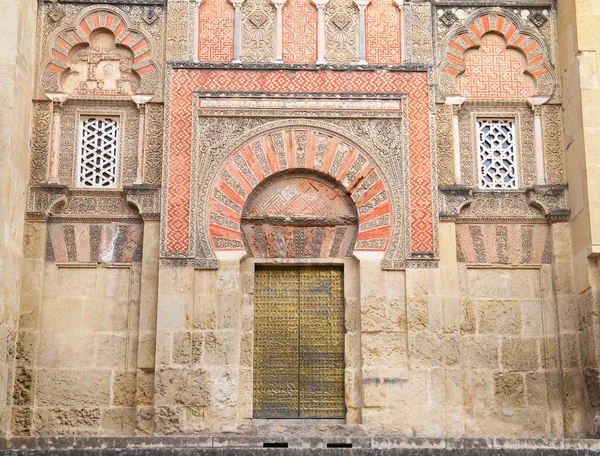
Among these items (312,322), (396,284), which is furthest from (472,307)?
(312,322)

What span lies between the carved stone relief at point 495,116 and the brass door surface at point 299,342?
5.62ft

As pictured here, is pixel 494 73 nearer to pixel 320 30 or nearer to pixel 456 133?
pixel 456 133

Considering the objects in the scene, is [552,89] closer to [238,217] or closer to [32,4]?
[238,217]

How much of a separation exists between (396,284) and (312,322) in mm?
896

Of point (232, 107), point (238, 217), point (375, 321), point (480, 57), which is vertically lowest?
point (375, 321)

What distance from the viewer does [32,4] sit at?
982 centimetres

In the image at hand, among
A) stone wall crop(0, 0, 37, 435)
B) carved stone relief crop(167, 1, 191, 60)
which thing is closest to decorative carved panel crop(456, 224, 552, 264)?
carved stone relief crop(167, 1, 191, 60)

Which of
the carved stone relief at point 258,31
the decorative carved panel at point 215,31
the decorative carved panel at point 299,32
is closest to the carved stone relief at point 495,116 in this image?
the decorative carved panel at point 299,32

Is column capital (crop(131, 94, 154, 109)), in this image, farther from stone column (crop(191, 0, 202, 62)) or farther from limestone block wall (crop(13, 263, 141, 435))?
limestone block wall (crop(13, 263, 141, 435))

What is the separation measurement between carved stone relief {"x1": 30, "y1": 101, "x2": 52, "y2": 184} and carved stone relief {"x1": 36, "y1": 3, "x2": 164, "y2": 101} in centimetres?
31

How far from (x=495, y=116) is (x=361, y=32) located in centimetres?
161

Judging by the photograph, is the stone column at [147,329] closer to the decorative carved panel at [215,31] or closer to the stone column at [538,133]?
the decorative carved panel at [215,31]

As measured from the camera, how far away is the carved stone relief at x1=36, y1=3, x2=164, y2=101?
988cm

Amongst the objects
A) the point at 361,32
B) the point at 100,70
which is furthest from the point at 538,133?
the point at 100,70
